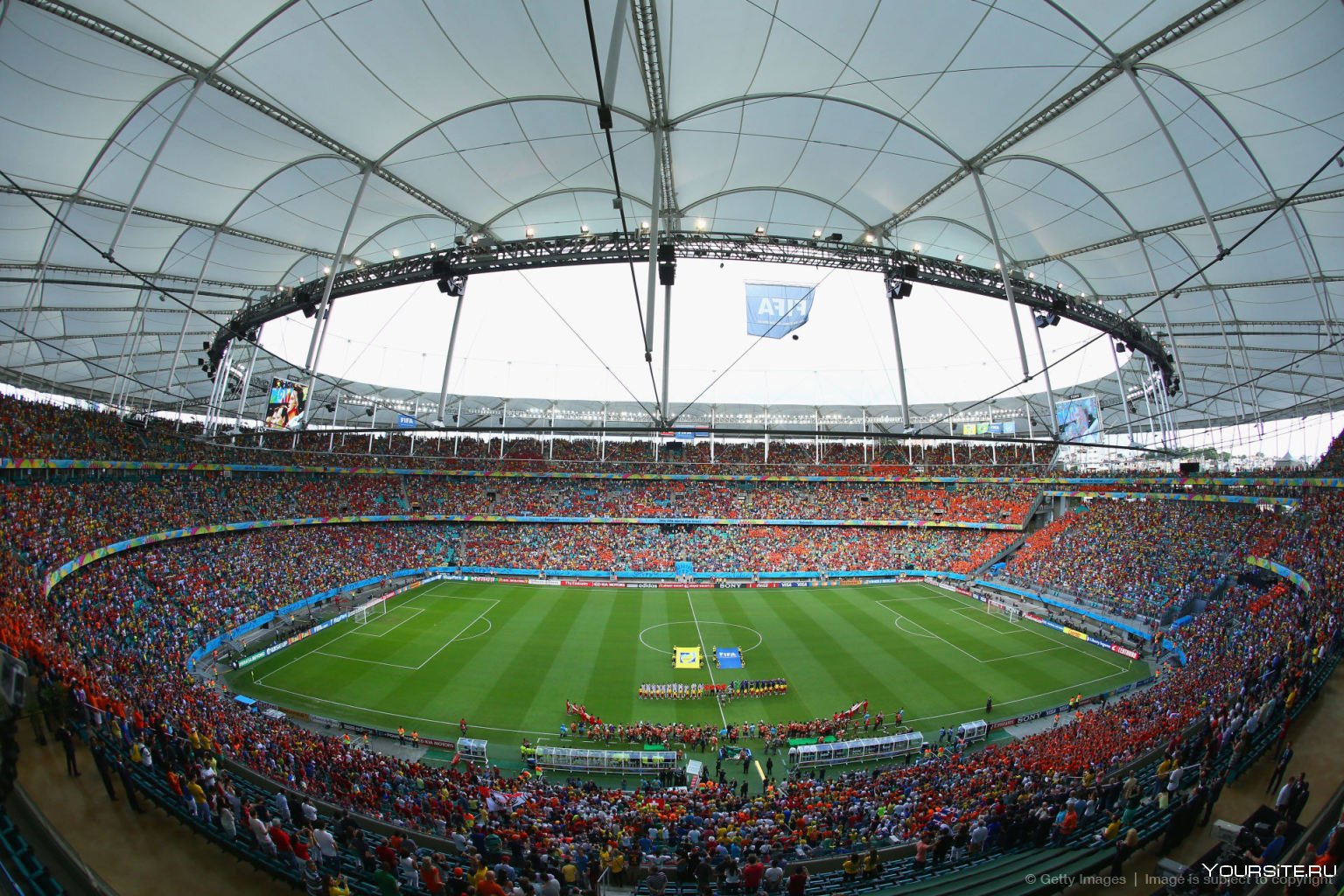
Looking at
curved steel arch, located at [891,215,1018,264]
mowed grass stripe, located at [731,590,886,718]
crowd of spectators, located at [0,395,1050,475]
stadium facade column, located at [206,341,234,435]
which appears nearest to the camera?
curved steel arch, located at [891,215,1018,264]

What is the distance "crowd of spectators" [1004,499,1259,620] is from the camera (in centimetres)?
2698

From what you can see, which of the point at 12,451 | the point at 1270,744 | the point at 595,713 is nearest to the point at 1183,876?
the point at 1270,744

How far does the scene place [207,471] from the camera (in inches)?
1308

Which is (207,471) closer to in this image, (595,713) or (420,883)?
(595,713)

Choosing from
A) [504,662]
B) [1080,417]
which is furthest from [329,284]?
[1080,417]

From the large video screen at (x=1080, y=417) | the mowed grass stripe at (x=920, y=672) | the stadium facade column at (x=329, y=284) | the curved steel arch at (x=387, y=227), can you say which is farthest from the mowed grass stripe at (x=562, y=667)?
the large video screen at (x=1080, y=417)

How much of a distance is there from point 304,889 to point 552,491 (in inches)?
1573

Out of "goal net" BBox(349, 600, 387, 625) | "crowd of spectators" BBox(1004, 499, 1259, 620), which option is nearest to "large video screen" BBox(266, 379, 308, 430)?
"goal net" BBox(349, 600, 387, 625)

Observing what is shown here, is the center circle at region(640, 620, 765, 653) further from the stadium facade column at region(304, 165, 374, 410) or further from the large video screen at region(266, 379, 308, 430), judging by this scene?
the large video screen at region(266, 379, 308, 430)

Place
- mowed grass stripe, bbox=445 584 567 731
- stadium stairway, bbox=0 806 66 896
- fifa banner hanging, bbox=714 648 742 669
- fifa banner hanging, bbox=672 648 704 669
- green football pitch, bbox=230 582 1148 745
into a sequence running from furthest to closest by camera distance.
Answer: fifa banner hanging, bbox=714 648 742 669 → fifa banner hanging, bbox=672 648 704 669 → green football pitch, bbox=230 582 1148 745 → mowed grass stripe, bbox=445 584 567 731 → stadium stairway, bbox=0 806 66 896

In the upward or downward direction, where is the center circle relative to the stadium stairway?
downward
